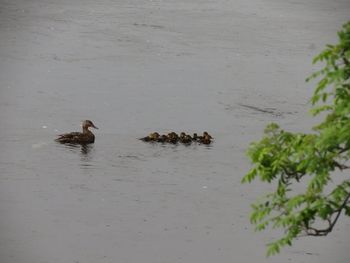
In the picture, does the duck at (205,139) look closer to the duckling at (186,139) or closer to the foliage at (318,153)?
the duckling at (186,139)

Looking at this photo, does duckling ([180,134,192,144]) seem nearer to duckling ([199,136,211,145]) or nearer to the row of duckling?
the row of duckling

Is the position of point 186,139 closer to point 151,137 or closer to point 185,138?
point 185,138

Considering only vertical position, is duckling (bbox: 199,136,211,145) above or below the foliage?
below

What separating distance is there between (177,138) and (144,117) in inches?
78.7

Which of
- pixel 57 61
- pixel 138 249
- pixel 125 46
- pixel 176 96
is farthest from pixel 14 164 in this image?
pixel 125 46

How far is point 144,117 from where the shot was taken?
78.1ft

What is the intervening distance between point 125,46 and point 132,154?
10706 mm

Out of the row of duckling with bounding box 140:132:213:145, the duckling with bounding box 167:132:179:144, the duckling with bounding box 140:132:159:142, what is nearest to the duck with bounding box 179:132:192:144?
the row of duckling with bounding box 140:132:213:145

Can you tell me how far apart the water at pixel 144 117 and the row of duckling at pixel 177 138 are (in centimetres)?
15

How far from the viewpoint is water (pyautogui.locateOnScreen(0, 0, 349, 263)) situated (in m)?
16.8

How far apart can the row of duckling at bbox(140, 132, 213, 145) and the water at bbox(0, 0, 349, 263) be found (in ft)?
0.49

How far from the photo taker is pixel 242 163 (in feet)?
69.4

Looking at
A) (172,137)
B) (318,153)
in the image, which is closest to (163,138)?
(172,137)

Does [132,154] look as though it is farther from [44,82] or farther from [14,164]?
[44,82]
